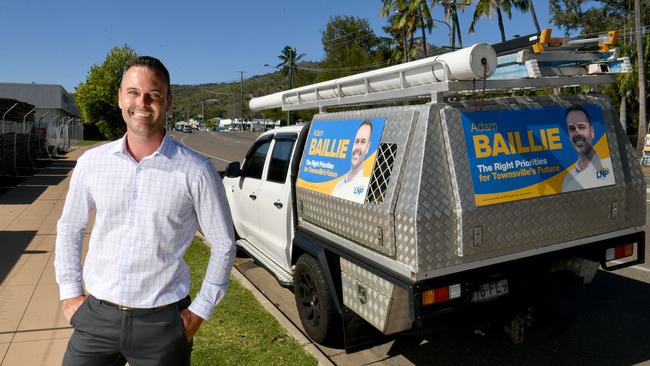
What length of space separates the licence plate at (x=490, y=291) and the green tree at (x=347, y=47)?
5268 cm

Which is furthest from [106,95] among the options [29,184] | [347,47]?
[347,47]

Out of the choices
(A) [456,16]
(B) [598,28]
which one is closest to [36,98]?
(A) [456,16]

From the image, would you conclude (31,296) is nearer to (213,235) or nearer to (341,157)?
(341,157)

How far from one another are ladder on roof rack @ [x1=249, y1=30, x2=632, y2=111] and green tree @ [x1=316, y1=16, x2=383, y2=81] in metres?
51.9

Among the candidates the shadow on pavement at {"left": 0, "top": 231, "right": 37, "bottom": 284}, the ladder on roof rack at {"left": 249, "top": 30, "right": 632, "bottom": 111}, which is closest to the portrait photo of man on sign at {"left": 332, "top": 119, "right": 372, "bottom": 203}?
the ladder on roof rack at {"left": 249, "top": 30, "right": 632, "bottom": 111}

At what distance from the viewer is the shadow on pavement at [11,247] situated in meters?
6.65

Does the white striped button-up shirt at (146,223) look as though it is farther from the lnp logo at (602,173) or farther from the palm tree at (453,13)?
the palm tree at (453,13)

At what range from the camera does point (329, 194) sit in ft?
13.0

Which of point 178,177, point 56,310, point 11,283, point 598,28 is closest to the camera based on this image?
point 178,177

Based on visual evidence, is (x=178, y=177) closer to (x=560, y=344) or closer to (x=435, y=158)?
(x=435, y=158)

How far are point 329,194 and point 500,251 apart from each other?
135 centimetres

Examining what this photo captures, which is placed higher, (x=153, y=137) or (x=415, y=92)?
(x=415, y=92)

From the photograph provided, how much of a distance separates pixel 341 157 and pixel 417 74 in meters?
0.88

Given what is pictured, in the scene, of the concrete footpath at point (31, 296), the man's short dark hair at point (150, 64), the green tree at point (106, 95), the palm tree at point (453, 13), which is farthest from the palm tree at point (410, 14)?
the man's short dark hair at point (150, 64)
